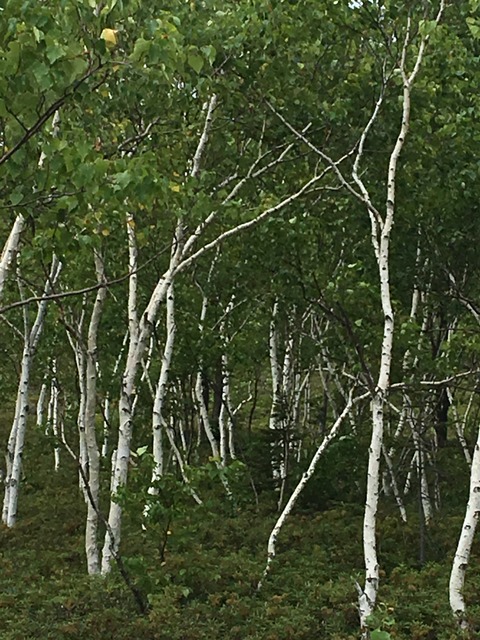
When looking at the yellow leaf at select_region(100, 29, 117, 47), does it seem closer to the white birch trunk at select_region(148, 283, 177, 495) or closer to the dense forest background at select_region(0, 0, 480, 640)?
the dense forest background at select_region(0, 0, 480, 640)

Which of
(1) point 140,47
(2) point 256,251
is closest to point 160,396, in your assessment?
(2) point 256,251

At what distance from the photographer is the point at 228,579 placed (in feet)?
35.1

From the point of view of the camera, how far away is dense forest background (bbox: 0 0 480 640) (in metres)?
5.54

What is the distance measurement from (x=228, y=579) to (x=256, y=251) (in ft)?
19.1

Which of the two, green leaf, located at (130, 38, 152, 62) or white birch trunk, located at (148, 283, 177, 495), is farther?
white birch trunk, located at (148, 283, 177, 495)

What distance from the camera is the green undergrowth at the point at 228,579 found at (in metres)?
8.57

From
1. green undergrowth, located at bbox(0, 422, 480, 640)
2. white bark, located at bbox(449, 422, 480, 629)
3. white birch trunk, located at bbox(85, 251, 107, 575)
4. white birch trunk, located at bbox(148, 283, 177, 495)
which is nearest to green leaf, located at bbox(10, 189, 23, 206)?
green undergrowth, located at bbox(0, 422, 480, 640)

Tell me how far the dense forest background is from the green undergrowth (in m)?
0.05

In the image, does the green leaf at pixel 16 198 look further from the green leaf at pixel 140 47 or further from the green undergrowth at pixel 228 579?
the green undergrowth at pixel 228 579

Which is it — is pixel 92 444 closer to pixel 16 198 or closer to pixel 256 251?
pixel 256 251

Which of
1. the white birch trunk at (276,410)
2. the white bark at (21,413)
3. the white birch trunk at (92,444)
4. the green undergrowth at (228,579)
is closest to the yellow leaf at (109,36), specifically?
the green undergrowth at (228,579)

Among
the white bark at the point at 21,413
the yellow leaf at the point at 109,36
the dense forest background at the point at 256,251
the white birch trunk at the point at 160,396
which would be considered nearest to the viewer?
the yellow leaf at the point at 109,36

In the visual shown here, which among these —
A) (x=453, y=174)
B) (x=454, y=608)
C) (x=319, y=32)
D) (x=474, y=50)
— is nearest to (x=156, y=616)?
(x=454, y=608)

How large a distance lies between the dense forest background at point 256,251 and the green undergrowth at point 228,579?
0.05m
